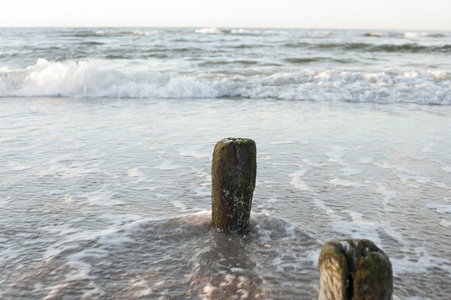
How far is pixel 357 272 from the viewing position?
1.48 meters

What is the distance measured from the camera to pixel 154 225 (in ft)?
10.3

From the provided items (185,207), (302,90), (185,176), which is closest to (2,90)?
(302,90)

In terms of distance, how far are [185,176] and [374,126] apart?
3.82 metres

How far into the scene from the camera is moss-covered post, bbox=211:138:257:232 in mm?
2650

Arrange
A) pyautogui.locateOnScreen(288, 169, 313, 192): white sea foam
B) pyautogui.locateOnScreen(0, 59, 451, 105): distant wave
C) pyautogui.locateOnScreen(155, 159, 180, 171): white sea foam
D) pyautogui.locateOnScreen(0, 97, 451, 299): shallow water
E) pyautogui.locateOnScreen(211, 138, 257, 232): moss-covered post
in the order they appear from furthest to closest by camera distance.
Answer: pyautogui.locateOnScreen(0, 59, 451, 105): distant wave, pyautogui.locateOnScreen(155, 159, 180, 171): white sea foam, pyautogui.locateOnScreen(288, 169, 313, 192): white sea foam, pyautogui.locateOnScreen(211, 138, 257, 232): moss-covered post, pyautogui.locateOnScreen(0, 97, 451, 299): shallow water

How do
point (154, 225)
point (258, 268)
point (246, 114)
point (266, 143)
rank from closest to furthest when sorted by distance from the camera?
point (258, 268), point (154, 225), point (266, 143), point (246, 114)

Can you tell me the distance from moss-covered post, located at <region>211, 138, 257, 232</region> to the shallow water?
8.0 inches

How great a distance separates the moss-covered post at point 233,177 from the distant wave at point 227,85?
296 inches

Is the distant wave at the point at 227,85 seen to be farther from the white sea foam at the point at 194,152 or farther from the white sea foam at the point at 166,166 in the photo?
the white sea foam at the point at 166,166

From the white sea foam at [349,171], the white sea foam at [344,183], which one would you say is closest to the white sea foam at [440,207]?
the white sea foam at [344,183]

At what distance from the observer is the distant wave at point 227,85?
33.4 feet

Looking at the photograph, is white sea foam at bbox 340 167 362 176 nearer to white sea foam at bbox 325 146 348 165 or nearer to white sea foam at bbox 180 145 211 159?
white sea foam at bbox 325 146 348 165

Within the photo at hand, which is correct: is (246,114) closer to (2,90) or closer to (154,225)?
(154,225)

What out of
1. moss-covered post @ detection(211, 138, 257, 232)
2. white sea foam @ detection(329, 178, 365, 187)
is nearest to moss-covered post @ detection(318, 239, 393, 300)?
moss-covered post @ detection(211, 138, 257, 232)
